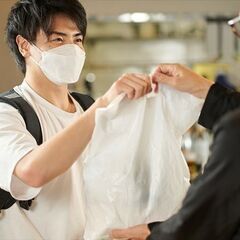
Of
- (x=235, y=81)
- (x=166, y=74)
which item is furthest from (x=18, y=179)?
(x=235, y=81)

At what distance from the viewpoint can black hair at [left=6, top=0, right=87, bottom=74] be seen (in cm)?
145

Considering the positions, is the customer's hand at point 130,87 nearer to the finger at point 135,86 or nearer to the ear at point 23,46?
the finger at point 135,86

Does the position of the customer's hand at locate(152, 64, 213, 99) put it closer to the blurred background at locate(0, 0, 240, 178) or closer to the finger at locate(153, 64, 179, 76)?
the finger at locate(153, 64, 179, 76)

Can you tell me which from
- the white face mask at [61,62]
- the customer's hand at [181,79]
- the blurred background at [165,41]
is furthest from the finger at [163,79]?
the blurred background at [165,41]

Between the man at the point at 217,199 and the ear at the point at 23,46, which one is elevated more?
the ear at the point at 23,46

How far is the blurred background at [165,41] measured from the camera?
4250 mm

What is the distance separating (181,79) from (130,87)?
15 cm

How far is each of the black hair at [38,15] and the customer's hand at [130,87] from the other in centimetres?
36

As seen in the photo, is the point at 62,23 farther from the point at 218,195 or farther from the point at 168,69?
the point at 218,195

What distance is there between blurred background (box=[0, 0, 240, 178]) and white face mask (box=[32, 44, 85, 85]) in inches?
81.6

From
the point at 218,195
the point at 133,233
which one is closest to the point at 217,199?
the point at 218,195

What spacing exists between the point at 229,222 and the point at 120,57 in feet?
17.7

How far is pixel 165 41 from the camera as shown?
5969mm

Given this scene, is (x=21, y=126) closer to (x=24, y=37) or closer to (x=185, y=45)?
(x=24, y=37)
